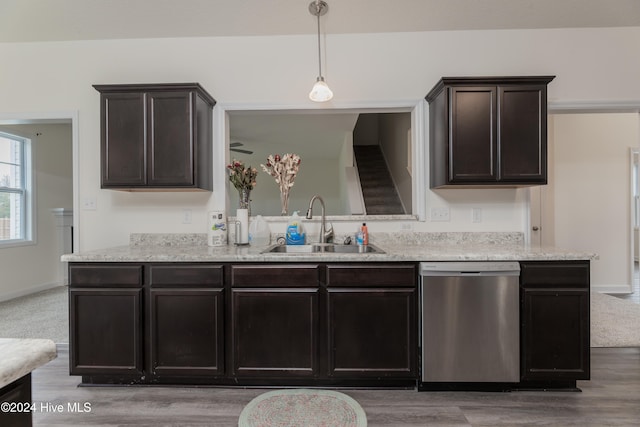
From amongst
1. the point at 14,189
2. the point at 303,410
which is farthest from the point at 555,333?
the point at 14,189

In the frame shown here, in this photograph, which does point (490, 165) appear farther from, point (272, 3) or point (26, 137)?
point (26, 137)

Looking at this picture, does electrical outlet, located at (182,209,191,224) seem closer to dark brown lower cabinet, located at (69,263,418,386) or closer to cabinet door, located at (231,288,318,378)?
dark brown lower cabinet, located at (69,263,418,386)

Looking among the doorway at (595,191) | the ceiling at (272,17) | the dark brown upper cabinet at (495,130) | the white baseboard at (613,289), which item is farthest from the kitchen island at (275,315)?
the white baseboard at (613,289)

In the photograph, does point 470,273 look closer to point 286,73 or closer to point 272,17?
point 286,73

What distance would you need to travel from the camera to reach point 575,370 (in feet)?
6.68

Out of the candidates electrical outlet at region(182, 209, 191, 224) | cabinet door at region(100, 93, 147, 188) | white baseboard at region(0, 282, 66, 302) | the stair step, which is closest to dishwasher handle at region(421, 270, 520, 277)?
electrical outlet at region(182, 209, 191, 224)

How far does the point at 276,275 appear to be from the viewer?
6.81 ft

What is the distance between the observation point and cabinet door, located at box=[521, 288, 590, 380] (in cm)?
203

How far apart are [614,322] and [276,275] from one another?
3.49 meters

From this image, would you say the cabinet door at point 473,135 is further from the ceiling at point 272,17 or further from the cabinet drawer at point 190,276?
the cabinet drawer at point 190,276

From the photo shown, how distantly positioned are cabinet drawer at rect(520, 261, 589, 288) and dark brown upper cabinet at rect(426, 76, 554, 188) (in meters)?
0.62

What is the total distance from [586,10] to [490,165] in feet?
4.84

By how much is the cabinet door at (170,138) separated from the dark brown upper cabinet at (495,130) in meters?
1.87

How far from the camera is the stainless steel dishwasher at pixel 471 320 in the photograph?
2014 millimetres
